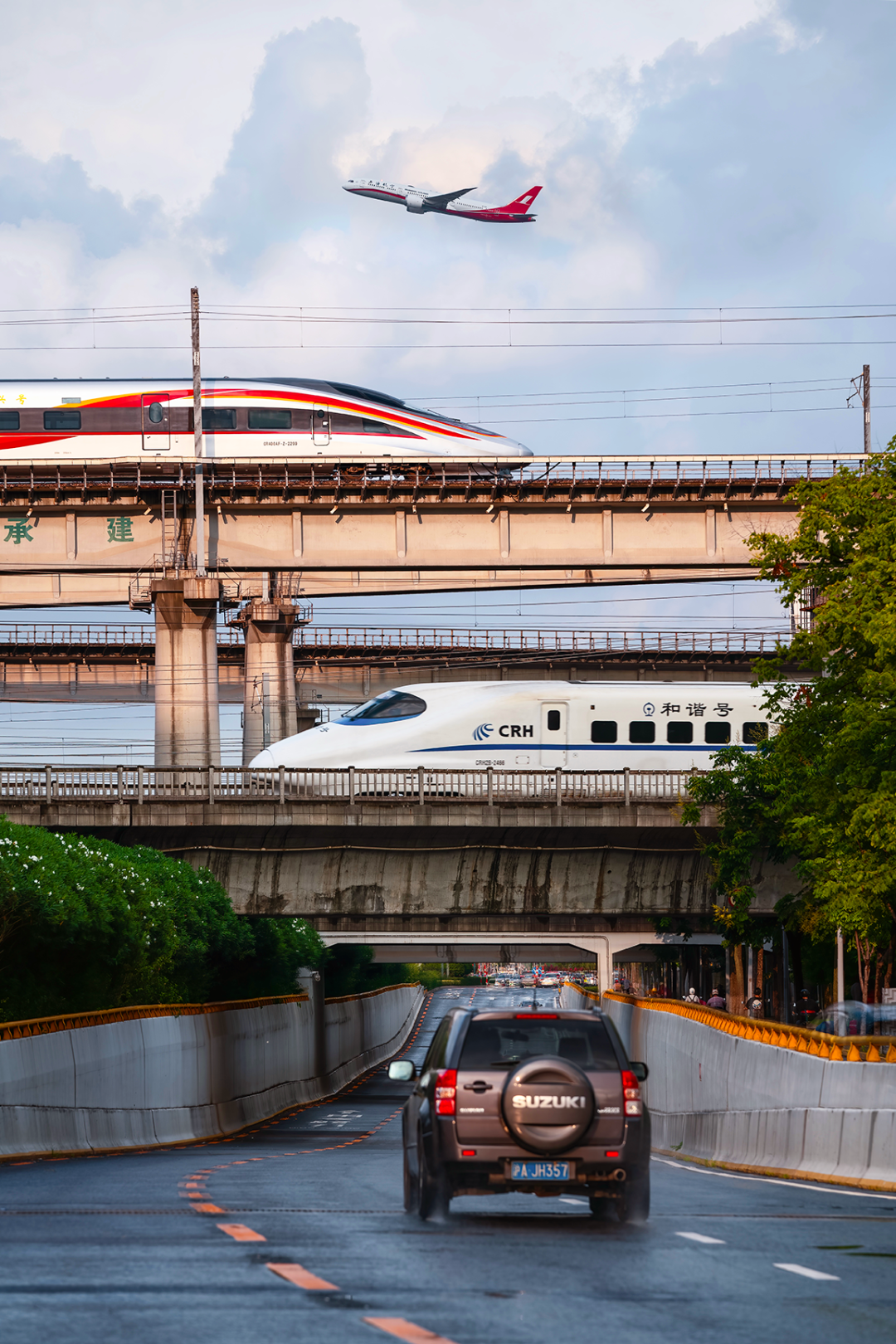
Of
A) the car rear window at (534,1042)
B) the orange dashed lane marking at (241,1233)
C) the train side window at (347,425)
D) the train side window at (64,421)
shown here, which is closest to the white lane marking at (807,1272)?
the car rear window at (534,1042)

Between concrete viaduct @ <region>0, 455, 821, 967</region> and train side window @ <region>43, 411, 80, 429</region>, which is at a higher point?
train side window @ <region>43, 411, 80, 429</region>

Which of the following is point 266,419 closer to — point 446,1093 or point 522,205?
point 522,205

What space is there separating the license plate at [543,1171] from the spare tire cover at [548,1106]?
122 millimetres

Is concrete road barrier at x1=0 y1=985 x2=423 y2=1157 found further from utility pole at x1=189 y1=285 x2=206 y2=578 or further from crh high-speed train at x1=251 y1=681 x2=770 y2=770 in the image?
utility pole at x1=189 y1=285 x2=206 y2=578

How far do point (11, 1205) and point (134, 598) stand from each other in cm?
3257

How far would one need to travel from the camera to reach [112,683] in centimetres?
7225

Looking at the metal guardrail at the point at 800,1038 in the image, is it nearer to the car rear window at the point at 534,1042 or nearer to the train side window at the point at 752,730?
the car rear window at the point at 534,1042

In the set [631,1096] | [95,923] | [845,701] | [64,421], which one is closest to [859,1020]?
[845,701]

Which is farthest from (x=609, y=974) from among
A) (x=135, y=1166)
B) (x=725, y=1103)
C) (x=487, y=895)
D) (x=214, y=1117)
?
(x=135, y=1166)

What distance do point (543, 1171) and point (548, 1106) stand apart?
1.47ft

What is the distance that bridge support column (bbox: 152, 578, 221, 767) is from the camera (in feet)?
145

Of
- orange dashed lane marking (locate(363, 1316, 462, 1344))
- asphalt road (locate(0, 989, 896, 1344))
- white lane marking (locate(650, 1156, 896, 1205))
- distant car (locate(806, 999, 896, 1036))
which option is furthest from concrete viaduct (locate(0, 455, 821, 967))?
orange dashed lane marking (locate(363, 1316, 462, 1344))

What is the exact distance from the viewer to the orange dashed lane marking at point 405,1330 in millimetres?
7117

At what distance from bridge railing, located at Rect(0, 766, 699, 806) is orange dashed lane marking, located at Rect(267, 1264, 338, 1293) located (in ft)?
98.3
